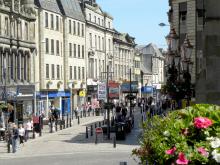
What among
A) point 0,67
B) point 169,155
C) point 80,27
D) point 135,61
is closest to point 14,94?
point 0,67

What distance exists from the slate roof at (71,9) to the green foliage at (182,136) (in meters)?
64.9

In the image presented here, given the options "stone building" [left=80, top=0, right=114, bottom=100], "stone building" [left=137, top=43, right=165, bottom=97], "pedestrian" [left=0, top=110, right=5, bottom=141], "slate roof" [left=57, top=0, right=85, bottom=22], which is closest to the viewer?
"pedestrian" [left=0, top=110, right=5, bottom=141]

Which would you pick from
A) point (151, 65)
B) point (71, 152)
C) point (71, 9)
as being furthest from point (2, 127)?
point (151, 65)

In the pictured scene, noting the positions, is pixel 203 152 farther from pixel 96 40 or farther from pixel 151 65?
pixel 151 65

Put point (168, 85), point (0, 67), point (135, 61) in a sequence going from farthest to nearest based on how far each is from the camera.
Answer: point (135, 61) → point (0, 67) → point (168, 85)

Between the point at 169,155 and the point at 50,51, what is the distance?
60.6 m

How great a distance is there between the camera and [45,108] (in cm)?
6359

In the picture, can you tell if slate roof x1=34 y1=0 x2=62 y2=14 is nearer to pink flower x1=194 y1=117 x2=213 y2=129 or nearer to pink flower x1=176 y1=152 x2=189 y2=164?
pink flower x1=194 y1=117 x2=213 y2=129

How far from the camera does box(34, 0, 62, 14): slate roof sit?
63.1 m

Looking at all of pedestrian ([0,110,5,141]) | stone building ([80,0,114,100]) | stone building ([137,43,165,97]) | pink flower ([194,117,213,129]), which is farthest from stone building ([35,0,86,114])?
pink flower ([194,117,213,129])

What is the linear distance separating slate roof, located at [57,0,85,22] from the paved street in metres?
34.8

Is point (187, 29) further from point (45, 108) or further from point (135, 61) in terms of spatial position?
point (135, 61)

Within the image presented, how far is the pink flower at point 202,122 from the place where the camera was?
22.7ft

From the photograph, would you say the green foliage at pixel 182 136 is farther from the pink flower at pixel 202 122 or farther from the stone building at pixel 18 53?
the stone building at pixel 18 53
